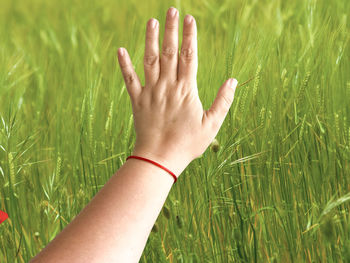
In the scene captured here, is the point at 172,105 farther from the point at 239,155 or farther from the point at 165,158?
the point at 239,155

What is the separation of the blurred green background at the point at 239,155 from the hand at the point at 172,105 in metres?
0.16

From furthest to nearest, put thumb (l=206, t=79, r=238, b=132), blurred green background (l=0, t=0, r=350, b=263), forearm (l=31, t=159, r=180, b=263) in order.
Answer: blurred green background (l=0, t=0, r=350, b=263), thumb (l=206, t=79, r=238, b=132), forearm (l=31, t=159, r=180, b=263)

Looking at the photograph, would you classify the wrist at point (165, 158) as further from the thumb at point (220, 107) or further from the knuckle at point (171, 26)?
the knuckle at point (171, 26)

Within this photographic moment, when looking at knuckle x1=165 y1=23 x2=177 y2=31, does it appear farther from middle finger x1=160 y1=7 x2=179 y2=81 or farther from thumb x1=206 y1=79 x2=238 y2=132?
thumb x1=206 y1=79 x2=238 y2=132

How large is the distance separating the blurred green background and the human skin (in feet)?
0.56

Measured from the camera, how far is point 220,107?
2.26ft

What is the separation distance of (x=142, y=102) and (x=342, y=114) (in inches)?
14.7

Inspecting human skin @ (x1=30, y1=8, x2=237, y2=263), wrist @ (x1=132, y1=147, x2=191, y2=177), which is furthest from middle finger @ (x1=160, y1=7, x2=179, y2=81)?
wrist @ (x1=132, y1=147, x2=191, y2=177)

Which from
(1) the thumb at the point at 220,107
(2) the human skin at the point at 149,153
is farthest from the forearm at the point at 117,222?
(1) the thumb at the point at 220,107

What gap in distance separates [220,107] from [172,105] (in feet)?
0.21

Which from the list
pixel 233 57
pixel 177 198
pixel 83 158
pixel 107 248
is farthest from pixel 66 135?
pixel 107 248

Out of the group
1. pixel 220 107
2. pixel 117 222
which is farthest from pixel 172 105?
pixel 117 222

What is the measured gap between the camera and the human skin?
57cm

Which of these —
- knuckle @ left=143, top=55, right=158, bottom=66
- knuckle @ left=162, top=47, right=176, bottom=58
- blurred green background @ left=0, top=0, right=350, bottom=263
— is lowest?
blurred green background @ left=0, top=0, right=350, bottom=263
